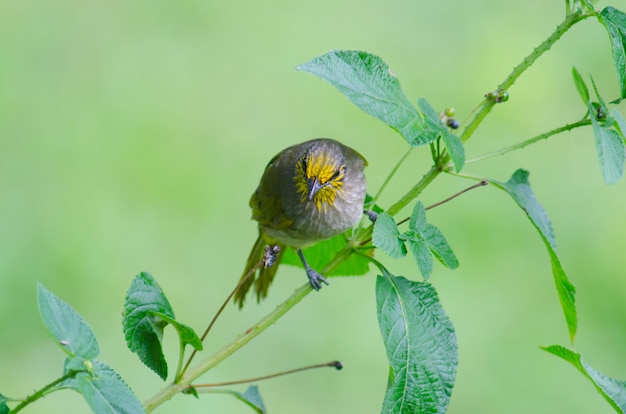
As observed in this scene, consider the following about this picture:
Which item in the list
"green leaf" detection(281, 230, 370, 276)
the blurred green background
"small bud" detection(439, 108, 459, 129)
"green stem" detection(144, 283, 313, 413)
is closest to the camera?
"green stem" detection(144, 283, 313, 413)

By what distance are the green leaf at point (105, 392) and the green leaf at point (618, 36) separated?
116 centimetres

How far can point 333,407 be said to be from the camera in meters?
5.45

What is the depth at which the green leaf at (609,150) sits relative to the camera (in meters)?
1.85

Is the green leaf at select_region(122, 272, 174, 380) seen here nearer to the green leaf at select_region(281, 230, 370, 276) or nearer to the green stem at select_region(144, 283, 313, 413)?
the green stem at select_region(144, 283, 313, 413)

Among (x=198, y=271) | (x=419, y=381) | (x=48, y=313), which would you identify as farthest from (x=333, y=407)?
(x=48, y=313)

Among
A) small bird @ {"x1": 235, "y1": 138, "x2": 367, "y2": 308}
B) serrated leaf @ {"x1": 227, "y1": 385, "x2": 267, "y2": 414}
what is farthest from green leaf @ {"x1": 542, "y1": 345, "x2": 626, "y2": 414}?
small bird @ {"x1": 235, "y1": 138, "x2": 367, "y2": 308}

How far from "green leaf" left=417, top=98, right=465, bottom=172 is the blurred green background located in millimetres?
3494

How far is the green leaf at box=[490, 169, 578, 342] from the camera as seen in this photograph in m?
2.10

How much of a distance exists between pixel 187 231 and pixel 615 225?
3018 millimetres

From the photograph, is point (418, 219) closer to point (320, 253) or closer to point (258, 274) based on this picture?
point (320, 253)

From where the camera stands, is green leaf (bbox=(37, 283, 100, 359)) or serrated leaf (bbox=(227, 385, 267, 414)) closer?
green leaf (bbox=(37, 283, 100, 359))

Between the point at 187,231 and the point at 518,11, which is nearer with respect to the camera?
the point at 187,231

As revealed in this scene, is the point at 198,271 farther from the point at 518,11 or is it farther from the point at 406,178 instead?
the point at 518,11

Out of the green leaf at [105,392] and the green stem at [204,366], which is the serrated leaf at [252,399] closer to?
the green stem at [204,366]
